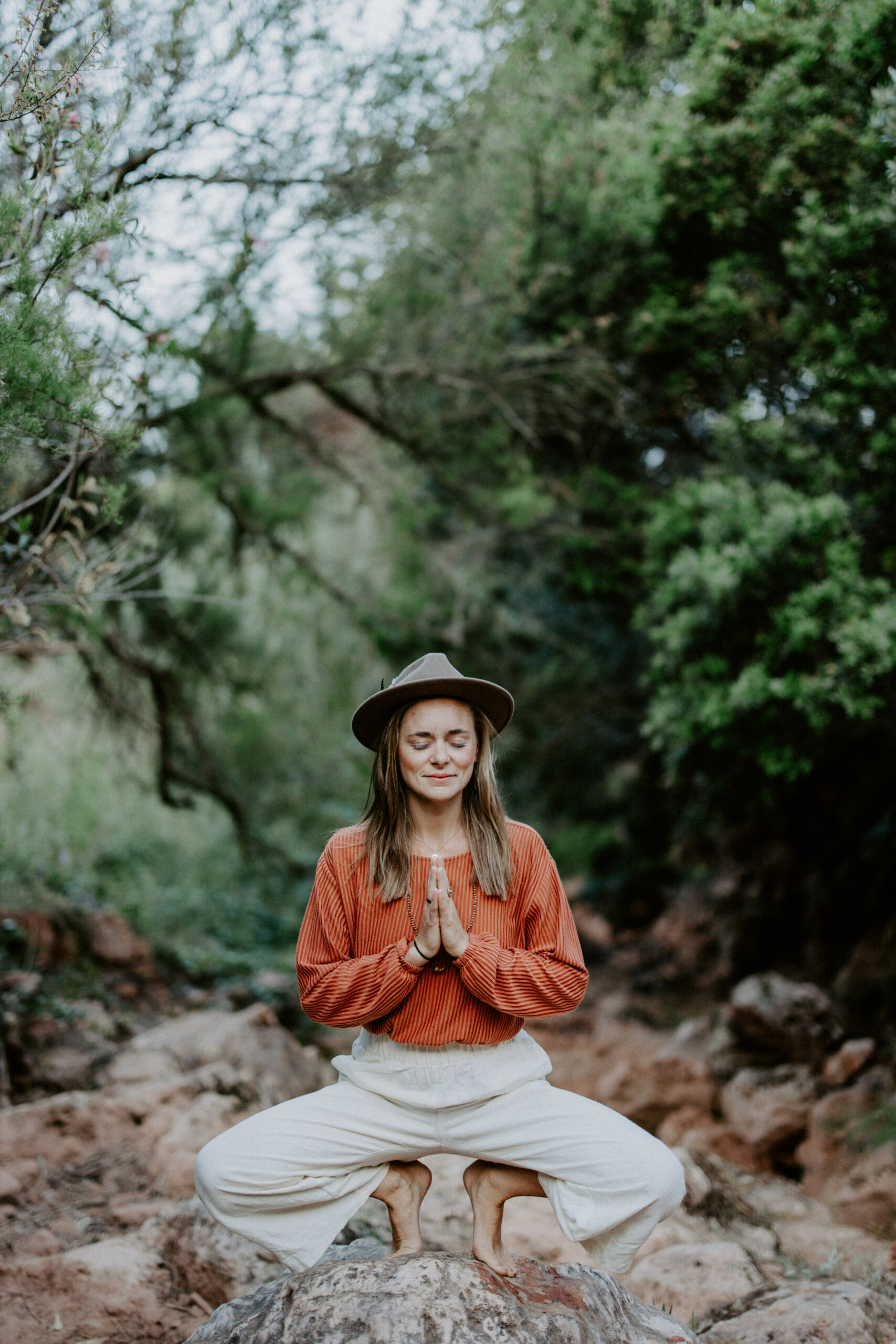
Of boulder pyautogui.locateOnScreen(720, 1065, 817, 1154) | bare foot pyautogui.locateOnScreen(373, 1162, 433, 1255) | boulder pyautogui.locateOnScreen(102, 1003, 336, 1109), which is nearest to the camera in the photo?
bare foot pyautogui.locateOnScreen(373, 1162, 433, 1255)

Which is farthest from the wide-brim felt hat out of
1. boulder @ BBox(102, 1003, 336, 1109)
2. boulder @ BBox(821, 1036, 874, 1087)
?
boulder @ BBox(821, 1036, 874, 1087)

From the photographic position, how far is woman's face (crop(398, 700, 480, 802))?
264cm

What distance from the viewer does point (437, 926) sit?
2393 mm

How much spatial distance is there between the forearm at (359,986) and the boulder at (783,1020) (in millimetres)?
4590

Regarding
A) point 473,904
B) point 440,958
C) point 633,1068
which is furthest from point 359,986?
point 633,1068

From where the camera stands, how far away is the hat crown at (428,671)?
8.78 feet

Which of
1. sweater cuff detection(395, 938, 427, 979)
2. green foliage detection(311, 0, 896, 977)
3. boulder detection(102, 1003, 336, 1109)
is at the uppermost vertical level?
green foliage detection(311, 0, 896, 977)

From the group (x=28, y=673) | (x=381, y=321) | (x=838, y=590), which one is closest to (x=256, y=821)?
(x=28, y=673)

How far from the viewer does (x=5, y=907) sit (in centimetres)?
691

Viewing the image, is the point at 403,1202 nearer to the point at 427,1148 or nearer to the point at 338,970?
the point at 427,1148

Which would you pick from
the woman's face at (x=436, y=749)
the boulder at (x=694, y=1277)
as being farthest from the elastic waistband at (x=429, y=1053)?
the boulder at (x=694, y=1277)

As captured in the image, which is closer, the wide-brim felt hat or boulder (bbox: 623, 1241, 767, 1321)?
the wide-brim felt hat

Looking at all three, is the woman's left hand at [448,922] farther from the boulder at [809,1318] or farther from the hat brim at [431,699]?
the boulder at [809,1318]

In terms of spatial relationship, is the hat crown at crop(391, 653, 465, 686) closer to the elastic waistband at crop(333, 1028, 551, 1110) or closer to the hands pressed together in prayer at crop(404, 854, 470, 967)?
the hands pressed together in prayer at crop(404, 854, 470, 967)
